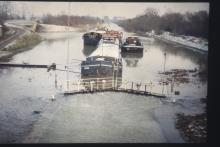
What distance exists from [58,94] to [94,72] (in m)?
0.38

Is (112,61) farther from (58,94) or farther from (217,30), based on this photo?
(217,30)

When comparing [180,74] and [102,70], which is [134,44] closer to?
[102,70]

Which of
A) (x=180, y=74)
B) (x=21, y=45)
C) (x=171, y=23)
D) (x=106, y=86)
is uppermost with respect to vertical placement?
(x=171, y=23)

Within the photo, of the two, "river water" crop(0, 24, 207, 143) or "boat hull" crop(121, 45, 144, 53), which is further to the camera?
"boat hull" crop(121, 45, 144, 53)

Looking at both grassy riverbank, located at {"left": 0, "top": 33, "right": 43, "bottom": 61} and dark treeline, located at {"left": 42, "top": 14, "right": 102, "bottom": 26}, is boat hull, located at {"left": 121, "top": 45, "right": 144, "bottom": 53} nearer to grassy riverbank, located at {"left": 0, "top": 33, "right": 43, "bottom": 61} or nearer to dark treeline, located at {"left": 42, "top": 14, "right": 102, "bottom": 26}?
dark treeline, located at {"left": 42, "top": 14, "right": 102, "bottom": 26}

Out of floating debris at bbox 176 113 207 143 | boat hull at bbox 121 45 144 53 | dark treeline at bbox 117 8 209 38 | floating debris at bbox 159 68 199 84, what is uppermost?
dark treeline at bbox 117 8 209 38

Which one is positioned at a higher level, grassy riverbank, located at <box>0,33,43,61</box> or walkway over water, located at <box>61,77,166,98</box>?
grassy riverbank, located at <box>0,33,43,61</box>

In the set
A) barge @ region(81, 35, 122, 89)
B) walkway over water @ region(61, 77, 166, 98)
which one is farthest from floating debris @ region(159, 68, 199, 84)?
barge @ region(81, 35, 122, 89)

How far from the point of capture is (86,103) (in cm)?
347

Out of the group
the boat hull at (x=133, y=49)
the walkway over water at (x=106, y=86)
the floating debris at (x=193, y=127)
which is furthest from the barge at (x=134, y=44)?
the floating debris at (x=193, y=127)

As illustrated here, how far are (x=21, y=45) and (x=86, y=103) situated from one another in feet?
2.55

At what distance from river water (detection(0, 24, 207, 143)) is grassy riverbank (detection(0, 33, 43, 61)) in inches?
1.7

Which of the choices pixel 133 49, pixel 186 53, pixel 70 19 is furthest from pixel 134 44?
pixel 70 19

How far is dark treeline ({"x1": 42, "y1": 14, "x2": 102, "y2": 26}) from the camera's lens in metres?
3.44
